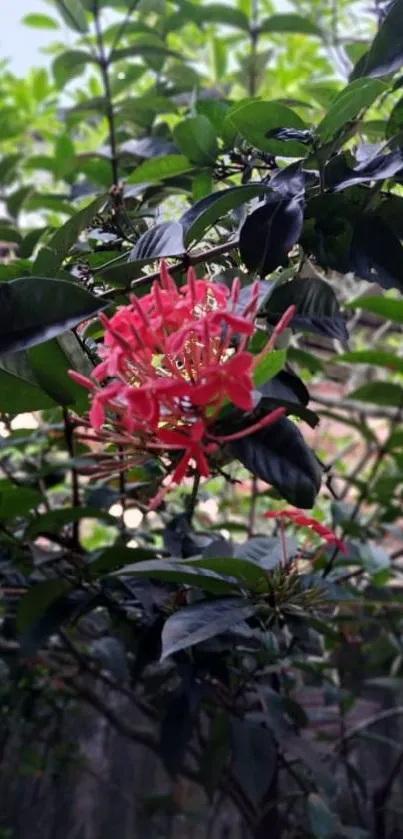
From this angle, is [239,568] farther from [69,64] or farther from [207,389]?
[69,64]

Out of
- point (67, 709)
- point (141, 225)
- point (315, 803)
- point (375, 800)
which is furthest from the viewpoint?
point (67, 709)

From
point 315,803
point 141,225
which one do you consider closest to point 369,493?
point 315,803

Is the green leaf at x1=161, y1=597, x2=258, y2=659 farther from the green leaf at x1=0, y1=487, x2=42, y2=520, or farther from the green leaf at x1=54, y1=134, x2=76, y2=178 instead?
the green leaf at x1=54, y1=134, x2=76, y2=178

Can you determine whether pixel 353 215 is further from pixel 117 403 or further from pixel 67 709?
pixel 67 709

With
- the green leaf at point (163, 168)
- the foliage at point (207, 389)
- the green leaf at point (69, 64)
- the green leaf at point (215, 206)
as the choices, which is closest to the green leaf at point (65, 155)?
the foliage at point (207, 389)

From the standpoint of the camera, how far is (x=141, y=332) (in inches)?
15.8

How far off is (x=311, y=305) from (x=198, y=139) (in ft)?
0.90

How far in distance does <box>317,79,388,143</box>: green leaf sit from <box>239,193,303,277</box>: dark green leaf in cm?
7

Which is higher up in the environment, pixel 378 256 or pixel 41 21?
pixel 41 21

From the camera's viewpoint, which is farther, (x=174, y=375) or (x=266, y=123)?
(x=266, y=123)

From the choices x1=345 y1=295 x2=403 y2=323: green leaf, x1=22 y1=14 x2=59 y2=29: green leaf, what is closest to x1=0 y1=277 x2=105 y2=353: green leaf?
x1=345 y1=295 x2=403 y2=323: green leaf

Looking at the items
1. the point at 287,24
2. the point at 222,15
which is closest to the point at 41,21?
the point at 222,15

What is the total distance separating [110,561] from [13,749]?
43.6 inches

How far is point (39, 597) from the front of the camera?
0.92 metres
